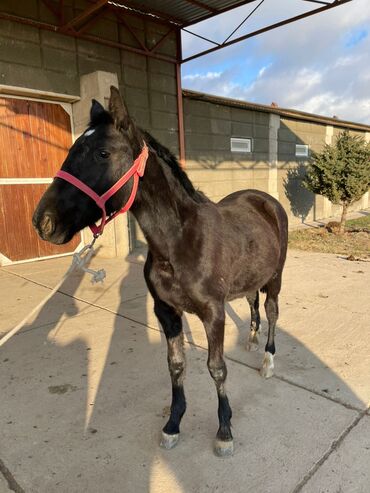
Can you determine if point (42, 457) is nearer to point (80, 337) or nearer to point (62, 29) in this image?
point (80, 337)

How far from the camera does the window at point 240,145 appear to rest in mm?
10148

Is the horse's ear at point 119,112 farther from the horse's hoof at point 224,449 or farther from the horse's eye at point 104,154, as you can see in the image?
the horse's hoof at point 224,449

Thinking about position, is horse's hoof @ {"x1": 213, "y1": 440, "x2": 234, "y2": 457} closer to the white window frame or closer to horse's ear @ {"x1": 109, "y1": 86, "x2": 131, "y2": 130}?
horse's ear @ {"x1": 109, "y1": 86, "x2": 131, "y2": 130}

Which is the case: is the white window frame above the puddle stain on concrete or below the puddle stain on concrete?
above

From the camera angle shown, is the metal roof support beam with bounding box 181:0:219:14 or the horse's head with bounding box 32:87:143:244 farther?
the metal roof support beam with bounding box 181:0:219:14

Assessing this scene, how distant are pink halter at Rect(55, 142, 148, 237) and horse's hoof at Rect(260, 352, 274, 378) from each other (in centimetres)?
182

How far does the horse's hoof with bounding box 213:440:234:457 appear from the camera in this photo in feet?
6.77

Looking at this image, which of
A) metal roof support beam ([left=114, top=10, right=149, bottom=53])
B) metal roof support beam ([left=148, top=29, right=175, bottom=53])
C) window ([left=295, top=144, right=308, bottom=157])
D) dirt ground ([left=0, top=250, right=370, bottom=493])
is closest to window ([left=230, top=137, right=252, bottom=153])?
window ([left=295, top=144, right=308, bottom=157])

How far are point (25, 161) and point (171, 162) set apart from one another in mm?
5685

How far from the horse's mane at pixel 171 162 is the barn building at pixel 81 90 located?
4.71m

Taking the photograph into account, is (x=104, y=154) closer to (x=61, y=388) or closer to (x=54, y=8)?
(x=61, y=388)

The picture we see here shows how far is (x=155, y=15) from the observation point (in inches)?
297

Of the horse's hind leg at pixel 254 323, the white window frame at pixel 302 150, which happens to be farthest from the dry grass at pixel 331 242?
the horse's hind leg at pixel 254 323

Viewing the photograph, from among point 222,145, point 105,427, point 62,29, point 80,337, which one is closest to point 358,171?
point 222,145
